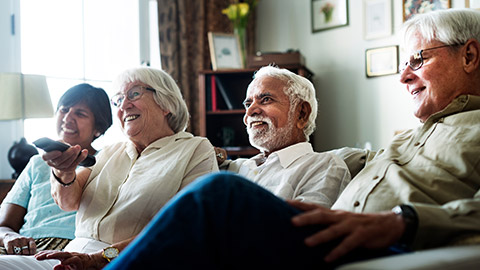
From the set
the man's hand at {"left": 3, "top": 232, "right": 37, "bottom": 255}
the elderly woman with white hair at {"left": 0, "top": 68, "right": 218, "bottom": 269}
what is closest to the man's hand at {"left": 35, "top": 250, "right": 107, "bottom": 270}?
the elderly woman with white hair at {"left": 0, "top": 68, "right": 218, "bottom": 269}

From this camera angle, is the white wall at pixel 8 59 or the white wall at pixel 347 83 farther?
the white wall at pixel 347 83

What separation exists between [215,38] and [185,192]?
10.8ft

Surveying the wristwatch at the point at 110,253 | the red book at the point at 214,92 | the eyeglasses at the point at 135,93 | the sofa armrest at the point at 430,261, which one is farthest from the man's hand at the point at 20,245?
the red book at the point at 214,92

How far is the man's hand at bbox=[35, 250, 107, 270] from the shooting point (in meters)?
1.65

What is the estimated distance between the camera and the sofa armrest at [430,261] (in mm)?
892

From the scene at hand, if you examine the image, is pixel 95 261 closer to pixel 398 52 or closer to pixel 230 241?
pixel 230 241

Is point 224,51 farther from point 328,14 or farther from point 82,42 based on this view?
point 82,42

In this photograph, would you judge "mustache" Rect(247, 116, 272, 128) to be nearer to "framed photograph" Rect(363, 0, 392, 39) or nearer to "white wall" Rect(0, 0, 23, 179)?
"white wall" Rect(0, 0, 23, 179)

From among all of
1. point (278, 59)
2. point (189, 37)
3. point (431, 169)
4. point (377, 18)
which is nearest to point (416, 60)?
point (431, 169)

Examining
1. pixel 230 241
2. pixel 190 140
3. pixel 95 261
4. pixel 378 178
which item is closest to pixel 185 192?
pixel 230 241

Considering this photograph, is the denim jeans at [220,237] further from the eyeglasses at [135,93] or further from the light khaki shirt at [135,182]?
the eyeglasses at [135,93]

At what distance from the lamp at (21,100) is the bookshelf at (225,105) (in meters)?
1.35

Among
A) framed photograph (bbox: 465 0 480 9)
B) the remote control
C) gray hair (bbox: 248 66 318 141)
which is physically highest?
framed photograph (bbox: 465 0 480 9)

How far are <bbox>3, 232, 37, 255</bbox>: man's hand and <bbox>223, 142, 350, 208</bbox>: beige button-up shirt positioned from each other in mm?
866
